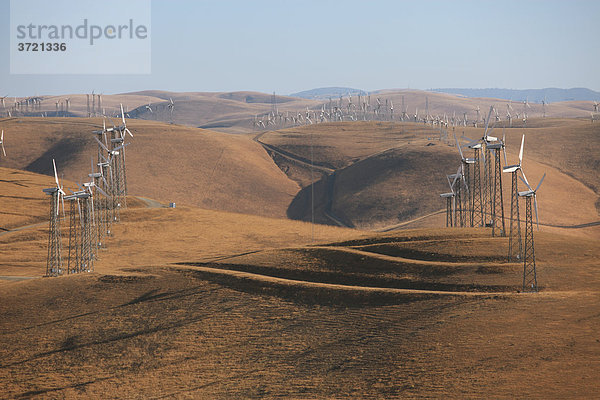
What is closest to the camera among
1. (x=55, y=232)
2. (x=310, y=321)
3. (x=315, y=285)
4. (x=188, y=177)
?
(x=310, y=321)

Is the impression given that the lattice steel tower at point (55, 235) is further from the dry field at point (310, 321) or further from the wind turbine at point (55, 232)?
the dry field at point (310, 321)

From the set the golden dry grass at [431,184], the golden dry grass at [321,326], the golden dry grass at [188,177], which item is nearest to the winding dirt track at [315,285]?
the golden dry grass at [321,326]

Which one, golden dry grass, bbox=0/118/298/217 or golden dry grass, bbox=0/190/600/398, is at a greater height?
golden dry grass, bbox=0/118/298/217

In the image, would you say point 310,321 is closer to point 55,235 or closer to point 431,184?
point 55,235

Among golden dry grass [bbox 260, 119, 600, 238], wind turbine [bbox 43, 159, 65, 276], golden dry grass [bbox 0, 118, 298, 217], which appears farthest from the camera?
golden dry grass [bbox 0, 118, 298, 217]

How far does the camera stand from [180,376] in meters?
52.2

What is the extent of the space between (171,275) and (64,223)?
51.5 metres

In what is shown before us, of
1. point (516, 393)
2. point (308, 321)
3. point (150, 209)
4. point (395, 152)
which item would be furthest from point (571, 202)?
point (516, 393)

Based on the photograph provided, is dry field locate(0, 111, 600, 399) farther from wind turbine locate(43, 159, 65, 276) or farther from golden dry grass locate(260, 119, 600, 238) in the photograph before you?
golden dry grass locate(260, 119, 600, 238)

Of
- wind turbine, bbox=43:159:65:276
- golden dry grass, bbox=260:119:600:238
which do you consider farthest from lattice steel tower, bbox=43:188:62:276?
golden dry grass, bbox=260:119:600:238

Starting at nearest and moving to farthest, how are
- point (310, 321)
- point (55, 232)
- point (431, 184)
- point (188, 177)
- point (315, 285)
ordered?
1. point (310, 321)
2. point (315, 285)
3. point (55, 232)
4. point (431, 184)
5. point (188, 177)

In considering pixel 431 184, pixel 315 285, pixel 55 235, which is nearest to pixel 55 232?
pixel 55 235

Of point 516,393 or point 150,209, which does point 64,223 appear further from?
point 516,393

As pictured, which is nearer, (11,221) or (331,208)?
(11,221)
